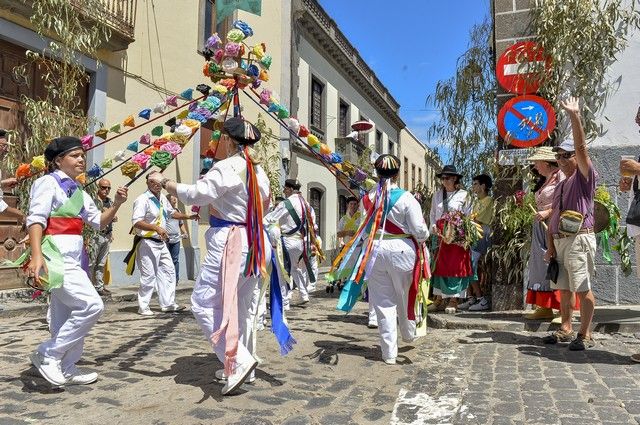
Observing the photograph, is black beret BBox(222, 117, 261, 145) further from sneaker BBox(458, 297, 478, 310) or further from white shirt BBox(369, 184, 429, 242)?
sneaker BBox(458, 297, 478, 310)

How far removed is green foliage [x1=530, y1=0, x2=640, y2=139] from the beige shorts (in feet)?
7.75

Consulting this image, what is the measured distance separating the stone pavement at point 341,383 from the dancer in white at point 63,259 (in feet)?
0.63

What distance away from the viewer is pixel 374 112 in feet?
90.0

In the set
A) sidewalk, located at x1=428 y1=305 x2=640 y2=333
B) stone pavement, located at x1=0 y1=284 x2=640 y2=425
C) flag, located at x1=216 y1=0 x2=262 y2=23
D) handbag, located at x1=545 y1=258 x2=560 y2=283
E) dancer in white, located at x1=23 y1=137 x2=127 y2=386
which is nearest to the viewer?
stone pavement, located at x1=0 y1=284 x2=640 y2=425

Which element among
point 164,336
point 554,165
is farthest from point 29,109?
point 554,165

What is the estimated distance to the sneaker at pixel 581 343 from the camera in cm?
485

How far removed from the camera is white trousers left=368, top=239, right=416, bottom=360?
15.2 ft

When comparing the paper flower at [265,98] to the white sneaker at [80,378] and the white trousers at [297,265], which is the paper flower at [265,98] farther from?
the white sneaker at [80,378]

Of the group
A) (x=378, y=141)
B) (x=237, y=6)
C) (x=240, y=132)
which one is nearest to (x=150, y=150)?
(x=240, y=132)

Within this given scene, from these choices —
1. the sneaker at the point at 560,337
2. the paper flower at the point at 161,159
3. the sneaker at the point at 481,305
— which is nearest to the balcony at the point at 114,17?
the paper flower at the point at 161,159

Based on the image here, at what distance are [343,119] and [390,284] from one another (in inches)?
739

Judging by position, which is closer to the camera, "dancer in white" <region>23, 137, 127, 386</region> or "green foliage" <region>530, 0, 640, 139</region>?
"dancer in white" <region>23, 137, 127, 386</region>

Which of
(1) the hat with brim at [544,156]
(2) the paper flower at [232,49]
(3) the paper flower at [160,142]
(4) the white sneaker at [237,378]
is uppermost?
(2) the paper flower at [232,49]

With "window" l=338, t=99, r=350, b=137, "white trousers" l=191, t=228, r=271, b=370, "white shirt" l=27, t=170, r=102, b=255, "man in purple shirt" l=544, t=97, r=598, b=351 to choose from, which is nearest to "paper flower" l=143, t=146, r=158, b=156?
"white shirt" l=27, t=170, r=102, b=255
